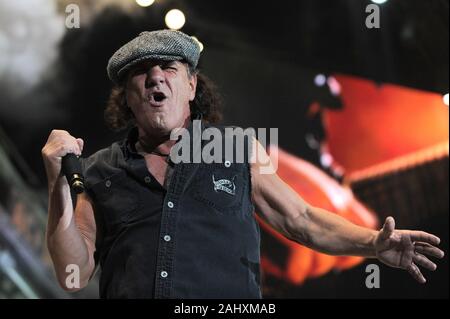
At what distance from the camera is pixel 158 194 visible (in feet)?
5.28

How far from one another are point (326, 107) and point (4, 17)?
1.70m

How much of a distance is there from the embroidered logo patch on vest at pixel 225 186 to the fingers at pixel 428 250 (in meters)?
0.44

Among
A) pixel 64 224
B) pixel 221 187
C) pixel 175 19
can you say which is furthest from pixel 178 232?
pixel 175 19

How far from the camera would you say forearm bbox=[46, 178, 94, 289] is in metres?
1.55

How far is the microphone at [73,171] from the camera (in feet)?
4.78

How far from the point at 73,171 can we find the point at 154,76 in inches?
14.7

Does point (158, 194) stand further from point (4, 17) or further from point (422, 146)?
point (422, 146)

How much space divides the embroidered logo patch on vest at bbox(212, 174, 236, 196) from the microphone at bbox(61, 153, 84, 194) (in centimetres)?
33

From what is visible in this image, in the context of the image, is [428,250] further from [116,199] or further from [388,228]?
[116,199]

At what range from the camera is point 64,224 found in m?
1.57

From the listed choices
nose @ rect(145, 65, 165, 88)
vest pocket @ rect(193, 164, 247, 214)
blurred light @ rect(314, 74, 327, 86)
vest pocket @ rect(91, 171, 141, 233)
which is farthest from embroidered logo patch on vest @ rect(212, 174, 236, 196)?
blurred light @ rect(314, 74, 327, 86)

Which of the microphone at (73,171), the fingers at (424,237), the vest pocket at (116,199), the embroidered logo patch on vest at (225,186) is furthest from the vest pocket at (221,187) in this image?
the fingers at (424,237)

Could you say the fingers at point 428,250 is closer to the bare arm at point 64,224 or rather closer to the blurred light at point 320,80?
the bare arm at point 64,224

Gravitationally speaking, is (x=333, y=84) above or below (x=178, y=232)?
above
